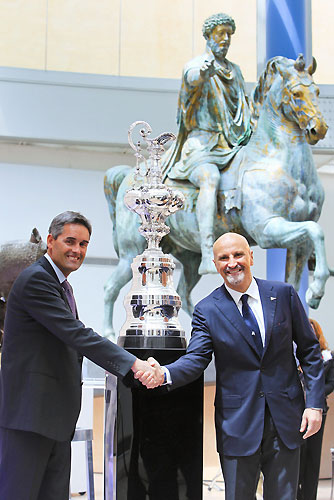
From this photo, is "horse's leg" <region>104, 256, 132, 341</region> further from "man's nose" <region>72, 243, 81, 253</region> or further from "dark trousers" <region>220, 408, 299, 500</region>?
"dark trousers" <region>220, 408, 299, 500</region>

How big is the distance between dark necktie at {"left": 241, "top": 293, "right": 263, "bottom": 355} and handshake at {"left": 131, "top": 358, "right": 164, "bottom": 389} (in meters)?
0.36

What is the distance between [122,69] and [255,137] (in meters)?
5.57

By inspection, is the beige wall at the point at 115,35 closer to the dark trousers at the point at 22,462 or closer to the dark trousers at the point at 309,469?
the dark trousers at the point at 309,469

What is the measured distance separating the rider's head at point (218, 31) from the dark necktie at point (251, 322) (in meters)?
5.00

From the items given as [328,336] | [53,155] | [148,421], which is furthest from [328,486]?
[53,155]

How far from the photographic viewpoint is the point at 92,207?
11.6 metres

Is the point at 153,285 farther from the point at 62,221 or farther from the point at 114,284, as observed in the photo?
the point at 114,284

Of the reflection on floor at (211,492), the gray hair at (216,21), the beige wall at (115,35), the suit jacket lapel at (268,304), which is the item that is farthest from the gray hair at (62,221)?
the beige wall at (115,35)

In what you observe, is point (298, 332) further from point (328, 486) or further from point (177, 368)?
point (328, 486)

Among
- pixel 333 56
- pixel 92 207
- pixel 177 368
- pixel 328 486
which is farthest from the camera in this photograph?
pixel 333 56

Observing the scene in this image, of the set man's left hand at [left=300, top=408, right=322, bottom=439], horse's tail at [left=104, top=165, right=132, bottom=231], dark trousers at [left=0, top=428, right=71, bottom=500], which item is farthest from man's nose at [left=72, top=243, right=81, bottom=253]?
horse's tail at [left=104, top=165, right=132, bottom=231]

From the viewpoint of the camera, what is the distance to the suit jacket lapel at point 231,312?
8.67 feet

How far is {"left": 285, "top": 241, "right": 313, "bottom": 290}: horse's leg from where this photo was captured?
6.86 m

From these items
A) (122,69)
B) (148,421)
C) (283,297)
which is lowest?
(148,421)
